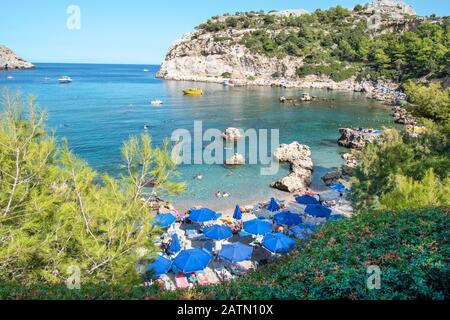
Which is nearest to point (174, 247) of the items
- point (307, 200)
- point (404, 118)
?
point (307, 200)

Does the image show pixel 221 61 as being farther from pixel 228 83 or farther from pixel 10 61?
pixel 10 61

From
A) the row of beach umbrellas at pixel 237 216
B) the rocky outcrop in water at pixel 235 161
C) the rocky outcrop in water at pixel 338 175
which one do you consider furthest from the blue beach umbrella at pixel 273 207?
the rocky outcrop in water at pixel 235 161

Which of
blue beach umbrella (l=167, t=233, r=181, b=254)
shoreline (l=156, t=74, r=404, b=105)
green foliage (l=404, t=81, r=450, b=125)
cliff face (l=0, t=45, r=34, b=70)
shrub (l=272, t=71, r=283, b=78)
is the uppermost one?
cliff face (l=0, t=45, r=34, b=70)

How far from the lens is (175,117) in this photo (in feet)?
202

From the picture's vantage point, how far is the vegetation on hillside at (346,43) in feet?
324

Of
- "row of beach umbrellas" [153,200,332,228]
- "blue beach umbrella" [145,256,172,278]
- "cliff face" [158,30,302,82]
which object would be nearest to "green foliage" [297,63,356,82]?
"cliff face" [158,30,302,82]

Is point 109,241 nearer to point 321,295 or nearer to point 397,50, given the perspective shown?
point 321,295

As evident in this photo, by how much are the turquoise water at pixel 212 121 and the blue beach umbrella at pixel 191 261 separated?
34.7 ft

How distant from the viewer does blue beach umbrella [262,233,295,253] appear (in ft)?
56.4

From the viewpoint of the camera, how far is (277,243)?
1741 cm

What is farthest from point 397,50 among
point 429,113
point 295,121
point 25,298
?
point 25,298

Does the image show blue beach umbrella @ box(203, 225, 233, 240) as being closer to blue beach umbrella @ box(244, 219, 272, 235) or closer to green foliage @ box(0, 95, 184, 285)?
blue beach umbrella @ box(244, 219, 272, 235)

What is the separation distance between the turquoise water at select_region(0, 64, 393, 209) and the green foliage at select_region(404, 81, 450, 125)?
443 inches

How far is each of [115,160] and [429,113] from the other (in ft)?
101
